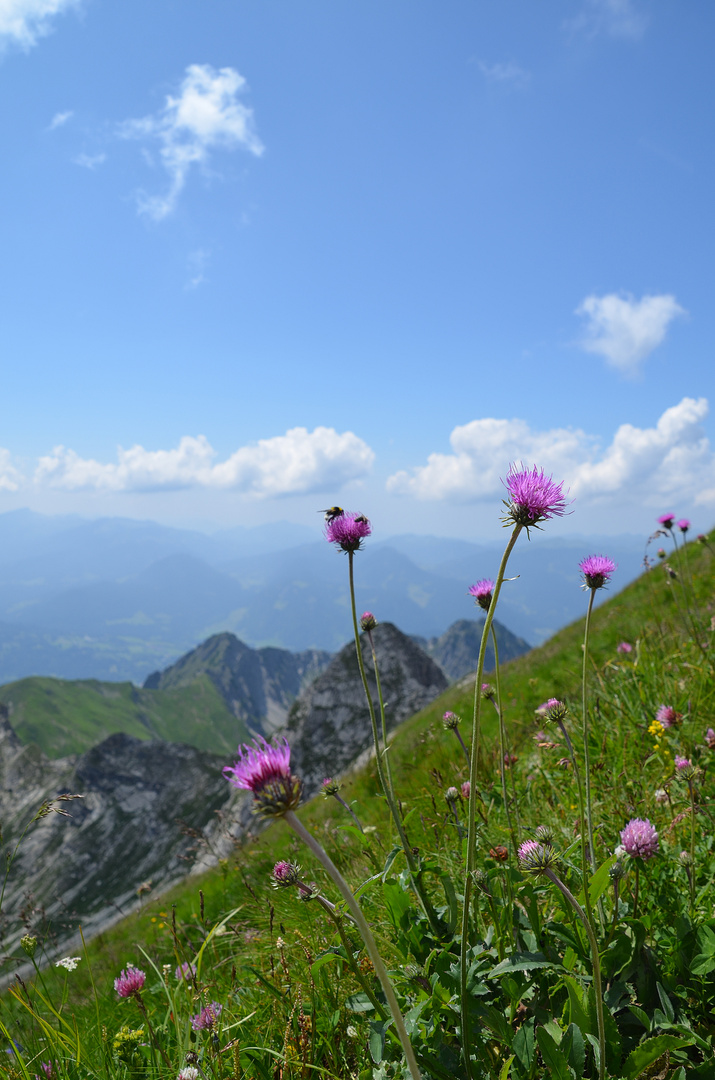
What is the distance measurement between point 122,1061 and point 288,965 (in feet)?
3.54

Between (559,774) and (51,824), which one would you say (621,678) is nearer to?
(559,774)

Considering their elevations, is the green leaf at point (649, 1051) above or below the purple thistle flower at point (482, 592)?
below

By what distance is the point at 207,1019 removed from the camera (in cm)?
306

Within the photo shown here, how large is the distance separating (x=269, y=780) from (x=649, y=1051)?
2149mm

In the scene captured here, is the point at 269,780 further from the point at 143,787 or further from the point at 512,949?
the point at 143,787

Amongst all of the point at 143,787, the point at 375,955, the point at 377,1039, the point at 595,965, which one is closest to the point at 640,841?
the point at 595,965

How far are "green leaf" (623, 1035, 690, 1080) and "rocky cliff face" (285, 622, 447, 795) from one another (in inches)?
1957

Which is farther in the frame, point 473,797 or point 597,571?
point 597,571

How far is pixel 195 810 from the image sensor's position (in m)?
92.8

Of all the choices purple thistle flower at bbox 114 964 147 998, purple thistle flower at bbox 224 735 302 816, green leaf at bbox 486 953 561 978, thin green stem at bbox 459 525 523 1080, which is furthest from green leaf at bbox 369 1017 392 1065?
purple thistle flower at bbox 114 964 147 998

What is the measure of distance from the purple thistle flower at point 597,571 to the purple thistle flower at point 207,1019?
3.22 metres

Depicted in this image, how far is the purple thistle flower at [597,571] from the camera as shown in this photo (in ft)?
9.45

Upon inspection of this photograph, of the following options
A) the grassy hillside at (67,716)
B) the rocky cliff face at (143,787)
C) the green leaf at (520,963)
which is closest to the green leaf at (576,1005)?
the green leaf at (520,963)

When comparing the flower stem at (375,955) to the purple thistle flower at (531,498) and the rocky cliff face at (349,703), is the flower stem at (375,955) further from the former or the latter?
the rocky cliff face at (349,703)
